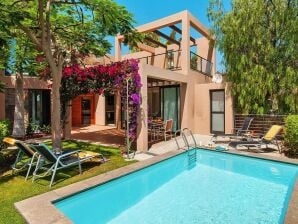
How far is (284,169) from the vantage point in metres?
9.04

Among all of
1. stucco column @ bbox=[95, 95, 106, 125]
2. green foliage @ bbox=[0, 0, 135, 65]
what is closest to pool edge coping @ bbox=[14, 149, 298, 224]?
green foliage @ bbox=[0, 0, 135, 65]

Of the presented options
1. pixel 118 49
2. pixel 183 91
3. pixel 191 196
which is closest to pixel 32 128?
pixel 118 49

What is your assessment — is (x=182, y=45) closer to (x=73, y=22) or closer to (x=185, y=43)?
(x=185, y=43)

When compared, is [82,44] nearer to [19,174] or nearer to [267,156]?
[19,174]

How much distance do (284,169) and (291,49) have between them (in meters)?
8.02

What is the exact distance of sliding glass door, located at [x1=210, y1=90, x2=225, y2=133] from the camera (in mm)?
15828

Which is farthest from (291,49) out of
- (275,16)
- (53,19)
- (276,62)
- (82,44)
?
(53,19)

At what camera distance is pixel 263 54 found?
14555mm

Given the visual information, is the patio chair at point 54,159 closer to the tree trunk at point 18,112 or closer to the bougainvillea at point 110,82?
the bougainvillea at point 110,82

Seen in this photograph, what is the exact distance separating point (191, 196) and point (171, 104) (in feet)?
35.2

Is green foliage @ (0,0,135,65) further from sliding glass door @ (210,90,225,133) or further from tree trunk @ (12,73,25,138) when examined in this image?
sliding glass door @ (210,90,225,133)

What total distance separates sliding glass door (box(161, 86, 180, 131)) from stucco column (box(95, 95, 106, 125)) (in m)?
6.61

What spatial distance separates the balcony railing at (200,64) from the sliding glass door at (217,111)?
9.30 ft

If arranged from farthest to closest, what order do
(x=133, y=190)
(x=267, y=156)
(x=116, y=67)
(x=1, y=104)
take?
(x=1, y=104) < (x=116, y=67) < (x=267, y=156) < (x=133, y=190)
